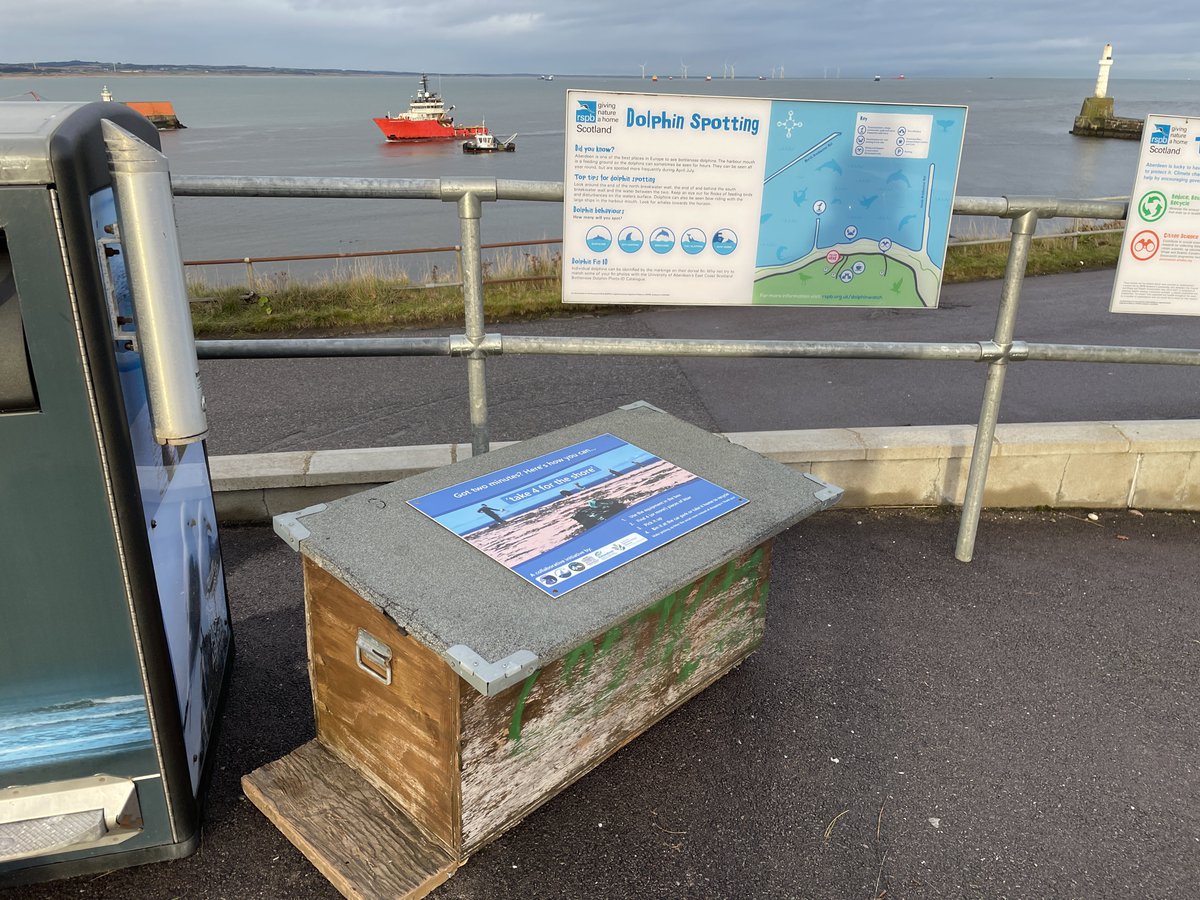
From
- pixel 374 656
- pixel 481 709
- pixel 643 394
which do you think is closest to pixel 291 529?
pixel 374 656

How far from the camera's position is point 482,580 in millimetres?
2188

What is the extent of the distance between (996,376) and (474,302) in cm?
218

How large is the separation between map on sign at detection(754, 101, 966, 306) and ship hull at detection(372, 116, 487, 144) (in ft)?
281

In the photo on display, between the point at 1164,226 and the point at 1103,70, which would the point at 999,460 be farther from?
the point at 1103,70

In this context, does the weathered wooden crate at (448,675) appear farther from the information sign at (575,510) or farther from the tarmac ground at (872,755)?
the tarmac ground at (872,755)

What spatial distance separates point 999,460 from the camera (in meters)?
4.25

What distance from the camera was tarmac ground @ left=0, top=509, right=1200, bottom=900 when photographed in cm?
232

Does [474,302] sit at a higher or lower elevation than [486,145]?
lower

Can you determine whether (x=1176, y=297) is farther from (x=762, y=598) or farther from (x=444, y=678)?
(x=444, y=678)

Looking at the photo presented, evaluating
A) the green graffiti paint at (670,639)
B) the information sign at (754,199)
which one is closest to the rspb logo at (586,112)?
the information sign at (754,199)

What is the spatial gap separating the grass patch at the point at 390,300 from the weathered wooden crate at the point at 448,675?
674 centimetres

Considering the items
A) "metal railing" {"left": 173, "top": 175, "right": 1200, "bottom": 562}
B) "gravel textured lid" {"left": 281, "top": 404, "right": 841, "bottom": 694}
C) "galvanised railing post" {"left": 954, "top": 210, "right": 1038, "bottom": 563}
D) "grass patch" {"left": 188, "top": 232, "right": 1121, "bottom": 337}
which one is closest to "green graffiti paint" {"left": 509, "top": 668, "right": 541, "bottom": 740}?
"gravel textured lid" {"left": 281, "top": 404, "right": 841, "bottom": 694}

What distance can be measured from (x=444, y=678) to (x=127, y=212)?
123 cm

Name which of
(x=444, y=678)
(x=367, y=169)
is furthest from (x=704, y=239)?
(x=367, y=169)
